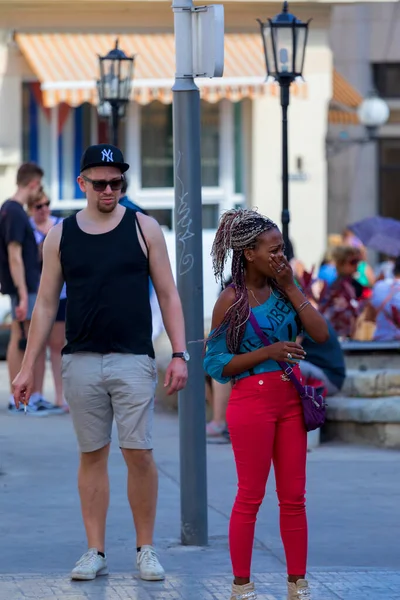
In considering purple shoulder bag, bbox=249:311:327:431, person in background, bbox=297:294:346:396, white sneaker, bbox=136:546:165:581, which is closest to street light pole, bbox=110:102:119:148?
person in background, bbox=297:294:346:396

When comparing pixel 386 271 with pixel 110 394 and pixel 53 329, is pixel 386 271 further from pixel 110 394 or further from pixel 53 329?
pixel 110 394

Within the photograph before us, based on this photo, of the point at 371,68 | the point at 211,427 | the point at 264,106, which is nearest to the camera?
the point at 211,427

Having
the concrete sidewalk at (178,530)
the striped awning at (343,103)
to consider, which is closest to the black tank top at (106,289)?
the concrete sidewalk at (178,530)

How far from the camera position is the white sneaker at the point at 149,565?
5637 millimetres

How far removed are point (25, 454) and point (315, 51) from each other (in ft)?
43.6

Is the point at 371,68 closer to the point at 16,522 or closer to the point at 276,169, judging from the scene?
the point at 276,169

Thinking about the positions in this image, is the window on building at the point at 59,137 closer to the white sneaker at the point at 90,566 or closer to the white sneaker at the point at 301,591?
the white sneaker at the point at 90,566

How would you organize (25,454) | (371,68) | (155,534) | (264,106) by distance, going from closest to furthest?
(155,534) → (25,454) → (264,106) → (371,68)

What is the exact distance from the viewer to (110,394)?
568 centimetres

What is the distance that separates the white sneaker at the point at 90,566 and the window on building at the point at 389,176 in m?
22.3

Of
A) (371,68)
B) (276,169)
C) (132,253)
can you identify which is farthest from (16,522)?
(371,68)

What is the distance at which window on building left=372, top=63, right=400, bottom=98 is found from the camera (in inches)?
1073

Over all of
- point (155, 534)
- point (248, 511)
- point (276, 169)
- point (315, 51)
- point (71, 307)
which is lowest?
point (155, 534)

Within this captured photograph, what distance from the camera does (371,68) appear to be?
89.1 feet
